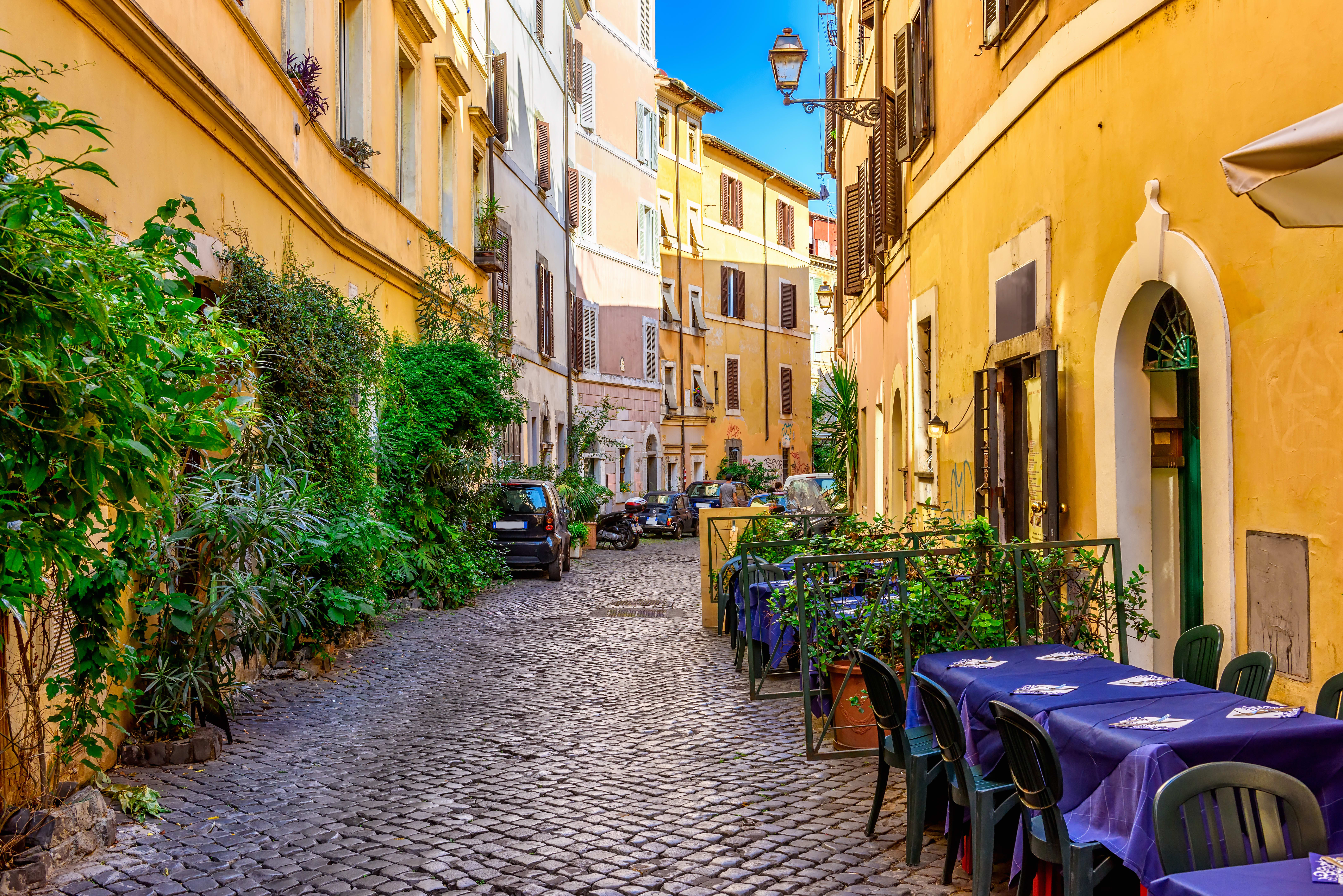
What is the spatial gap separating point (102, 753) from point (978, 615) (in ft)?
13.9

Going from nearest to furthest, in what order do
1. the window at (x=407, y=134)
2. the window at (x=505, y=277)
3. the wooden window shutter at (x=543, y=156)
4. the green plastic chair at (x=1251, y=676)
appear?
the green plastic chair at (x=1251, y=676), the window at (x=407, y=134), the window at (x=505, y=277), the wooden window shutter at (x=543, y=156)

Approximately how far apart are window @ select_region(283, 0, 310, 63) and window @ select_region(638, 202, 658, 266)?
858 inches

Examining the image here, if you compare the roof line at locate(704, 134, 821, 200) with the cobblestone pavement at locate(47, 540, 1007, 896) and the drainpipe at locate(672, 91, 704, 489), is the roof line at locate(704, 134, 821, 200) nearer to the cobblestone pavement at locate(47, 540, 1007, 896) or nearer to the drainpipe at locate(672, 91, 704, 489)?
the drainpipe at locate(672, 91, 704, 489)

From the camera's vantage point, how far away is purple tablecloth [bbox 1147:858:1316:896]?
88.5 inches

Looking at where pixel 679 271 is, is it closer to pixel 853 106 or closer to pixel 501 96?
pixel 501 96

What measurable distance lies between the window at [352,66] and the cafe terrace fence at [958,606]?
27.6 feet

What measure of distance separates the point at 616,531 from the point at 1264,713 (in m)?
20.1

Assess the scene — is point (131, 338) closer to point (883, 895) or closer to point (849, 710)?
point (883, 895)

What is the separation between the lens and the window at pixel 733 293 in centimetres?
3766

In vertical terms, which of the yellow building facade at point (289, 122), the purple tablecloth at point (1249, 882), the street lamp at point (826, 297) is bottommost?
the purple tablecloth at point (1249, 882)

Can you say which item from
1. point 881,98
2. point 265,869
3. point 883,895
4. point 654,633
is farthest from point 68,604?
point 881,98

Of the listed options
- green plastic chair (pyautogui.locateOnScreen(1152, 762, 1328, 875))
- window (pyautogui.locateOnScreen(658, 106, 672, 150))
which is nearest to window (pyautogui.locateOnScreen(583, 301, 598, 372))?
window (pyautogui.locateOnScreen(658, 106, 672, 150))

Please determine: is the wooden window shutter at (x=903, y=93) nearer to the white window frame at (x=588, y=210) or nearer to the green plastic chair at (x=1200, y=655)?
the green plastic chair at (x=1200, y=655)

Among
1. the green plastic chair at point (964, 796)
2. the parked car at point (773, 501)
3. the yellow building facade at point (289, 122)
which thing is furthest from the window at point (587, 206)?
the green plastic chair at point (964, 796)
